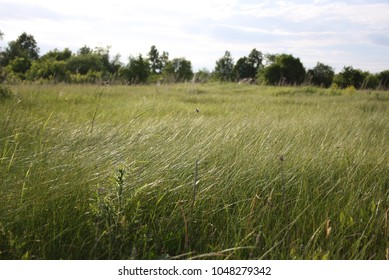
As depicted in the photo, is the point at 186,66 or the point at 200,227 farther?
the point at 186,66

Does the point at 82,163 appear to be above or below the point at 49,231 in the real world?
above

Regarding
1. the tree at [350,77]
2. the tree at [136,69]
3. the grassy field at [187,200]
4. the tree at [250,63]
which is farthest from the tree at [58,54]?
the grassy field at [187,200]

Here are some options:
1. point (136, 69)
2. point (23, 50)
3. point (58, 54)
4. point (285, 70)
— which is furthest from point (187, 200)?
point (58, 54)

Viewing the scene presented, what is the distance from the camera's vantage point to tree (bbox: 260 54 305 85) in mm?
23094

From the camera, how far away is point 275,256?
159 cm

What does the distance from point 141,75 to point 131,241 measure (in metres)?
31.3

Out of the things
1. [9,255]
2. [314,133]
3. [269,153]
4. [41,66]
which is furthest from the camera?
[41,66]

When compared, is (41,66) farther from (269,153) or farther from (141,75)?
(269,153)

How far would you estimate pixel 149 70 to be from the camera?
115 ft

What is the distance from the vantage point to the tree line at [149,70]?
1556cm

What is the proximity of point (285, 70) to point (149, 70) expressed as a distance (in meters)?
17.1

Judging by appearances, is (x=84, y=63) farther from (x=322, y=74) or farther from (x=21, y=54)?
(x=322, y=74)

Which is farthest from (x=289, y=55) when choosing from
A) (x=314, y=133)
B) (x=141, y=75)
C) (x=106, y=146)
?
(x=106, y=146)

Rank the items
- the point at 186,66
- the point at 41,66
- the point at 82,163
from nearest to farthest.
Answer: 1. the point at 82,163
2. the point at 41,66
3. the point at 186,66
